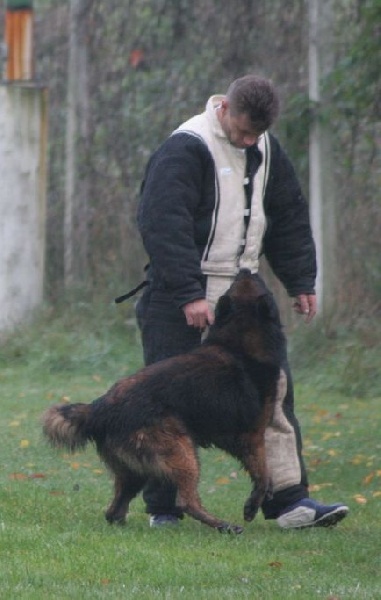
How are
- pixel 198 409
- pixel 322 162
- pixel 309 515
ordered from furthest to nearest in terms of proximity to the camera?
pixel 322 162, pixel 309 515, pixel 198 409

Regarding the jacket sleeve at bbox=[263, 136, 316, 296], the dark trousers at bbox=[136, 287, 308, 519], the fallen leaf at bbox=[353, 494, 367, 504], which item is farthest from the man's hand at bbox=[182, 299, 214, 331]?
the fallen leaf at bbox=[353, 494, 367, 504]

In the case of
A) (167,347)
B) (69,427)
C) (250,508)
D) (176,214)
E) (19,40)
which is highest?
(19,40)

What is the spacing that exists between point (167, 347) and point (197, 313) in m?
0.36

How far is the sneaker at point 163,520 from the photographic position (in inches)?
244

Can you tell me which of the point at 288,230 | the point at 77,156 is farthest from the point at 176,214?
the point at 77,156

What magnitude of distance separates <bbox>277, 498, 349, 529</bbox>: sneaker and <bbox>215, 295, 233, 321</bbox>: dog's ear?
92 cm

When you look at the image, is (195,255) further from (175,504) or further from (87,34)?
(87,34)

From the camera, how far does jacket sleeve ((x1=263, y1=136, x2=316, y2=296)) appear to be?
624 centimetres

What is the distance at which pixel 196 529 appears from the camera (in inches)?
239

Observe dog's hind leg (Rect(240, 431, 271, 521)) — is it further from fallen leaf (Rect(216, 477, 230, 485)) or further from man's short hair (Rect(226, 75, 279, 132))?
fallen leaf (Rect(216, 477, 230, 485))

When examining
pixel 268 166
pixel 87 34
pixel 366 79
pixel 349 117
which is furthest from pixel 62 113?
pixel 268 166

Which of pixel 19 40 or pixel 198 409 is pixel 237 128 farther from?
pixel 19 40

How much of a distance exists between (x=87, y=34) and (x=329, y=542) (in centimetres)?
873

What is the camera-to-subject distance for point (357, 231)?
1202 centimetres
